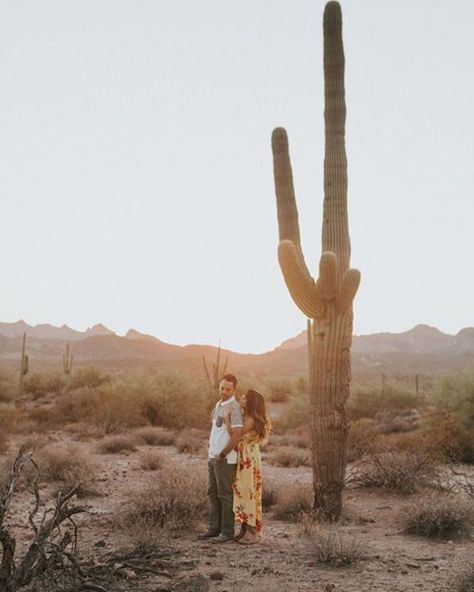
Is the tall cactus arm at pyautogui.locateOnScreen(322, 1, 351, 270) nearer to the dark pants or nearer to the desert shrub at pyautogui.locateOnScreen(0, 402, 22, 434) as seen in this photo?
the dark pants

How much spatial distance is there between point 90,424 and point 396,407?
1286 centimetres

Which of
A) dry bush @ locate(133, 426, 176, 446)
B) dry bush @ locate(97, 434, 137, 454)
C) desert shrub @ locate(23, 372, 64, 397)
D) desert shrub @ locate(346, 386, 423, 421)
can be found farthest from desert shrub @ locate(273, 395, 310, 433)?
desert shrub @ locate(23, 372, 64, 397)

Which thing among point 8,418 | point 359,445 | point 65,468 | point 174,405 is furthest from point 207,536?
point 174,405

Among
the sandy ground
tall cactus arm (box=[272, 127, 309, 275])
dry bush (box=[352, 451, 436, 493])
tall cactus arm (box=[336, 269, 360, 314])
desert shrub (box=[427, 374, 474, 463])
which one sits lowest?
the sandy ground

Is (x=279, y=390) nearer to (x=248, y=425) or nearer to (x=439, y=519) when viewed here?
(x=439, y=519)

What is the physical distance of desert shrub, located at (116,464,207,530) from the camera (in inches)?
321

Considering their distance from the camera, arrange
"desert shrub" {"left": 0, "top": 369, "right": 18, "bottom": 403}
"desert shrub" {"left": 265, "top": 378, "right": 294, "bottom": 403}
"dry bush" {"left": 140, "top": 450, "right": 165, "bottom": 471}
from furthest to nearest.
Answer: "desert shrub" {"left": 265, "top": 378, "right": 294, "bottom": 403}, "desert shrub" {"left": 0, "top": 369, "right": 18, "bottom": 403}, "dry bush" {"left": 140, "top": 450, "right": 165, "bottom": 471}

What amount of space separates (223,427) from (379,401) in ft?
68.9

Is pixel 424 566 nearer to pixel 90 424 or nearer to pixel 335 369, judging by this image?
pixel 335 369

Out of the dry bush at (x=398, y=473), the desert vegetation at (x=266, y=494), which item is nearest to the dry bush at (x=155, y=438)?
the desert vegetation at (x=266, y=494)

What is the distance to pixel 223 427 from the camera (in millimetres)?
7598

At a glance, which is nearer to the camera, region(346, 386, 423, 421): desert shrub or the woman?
the woman

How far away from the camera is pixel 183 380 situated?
25.4 m

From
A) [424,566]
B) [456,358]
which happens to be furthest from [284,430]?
[456,358]
